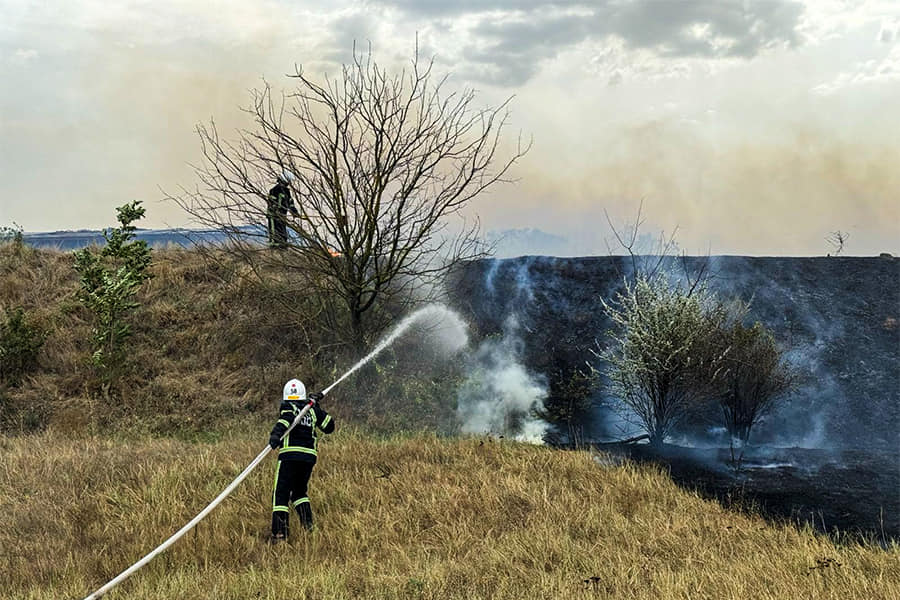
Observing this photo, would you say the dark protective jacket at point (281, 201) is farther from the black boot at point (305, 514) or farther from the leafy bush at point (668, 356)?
the leafy bush at point (668, 356)

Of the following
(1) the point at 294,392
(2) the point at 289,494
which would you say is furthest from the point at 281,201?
(2) the point at 289,494

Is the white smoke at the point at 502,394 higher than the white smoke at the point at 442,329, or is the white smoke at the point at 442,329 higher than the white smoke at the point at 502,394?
the white smoke at the point at 442,329

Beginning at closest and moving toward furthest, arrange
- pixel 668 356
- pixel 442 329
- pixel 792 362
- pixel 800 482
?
1. pixel 800 482
2. pixel 668 356
3. pixel 792 362
4. pixel 442 329

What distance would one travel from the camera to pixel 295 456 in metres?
6.84

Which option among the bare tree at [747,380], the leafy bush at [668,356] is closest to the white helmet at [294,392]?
the leafy bush at [668,356]

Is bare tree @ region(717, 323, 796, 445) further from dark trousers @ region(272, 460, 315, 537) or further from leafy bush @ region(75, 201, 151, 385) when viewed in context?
leafy bush @ region(75, 201, 151, 385)

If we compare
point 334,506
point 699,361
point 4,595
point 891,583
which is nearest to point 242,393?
point 334,506

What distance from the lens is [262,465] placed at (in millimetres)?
8672

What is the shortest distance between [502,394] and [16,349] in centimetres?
935

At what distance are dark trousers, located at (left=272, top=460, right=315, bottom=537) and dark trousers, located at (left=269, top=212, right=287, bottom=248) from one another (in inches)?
213

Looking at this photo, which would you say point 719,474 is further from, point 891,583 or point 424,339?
point 424,339

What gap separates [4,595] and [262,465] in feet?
11.4

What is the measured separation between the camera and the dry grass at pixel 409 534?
5.40 m

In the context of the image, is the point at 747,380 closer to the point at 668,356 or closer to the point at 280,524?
the point at 668,356
